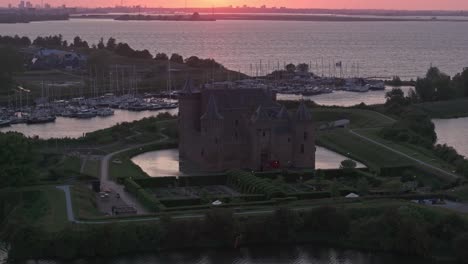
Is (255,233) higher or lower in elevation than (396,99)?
lower

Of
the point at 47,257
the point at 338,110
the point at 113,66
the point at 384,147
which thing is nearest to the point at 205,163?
the point at 384,147

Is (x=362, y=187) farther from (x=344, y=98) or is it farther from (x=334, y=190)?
(x=344, y=98)

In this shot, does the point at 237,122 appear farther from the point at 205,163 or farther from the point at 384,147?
the point at 384,147

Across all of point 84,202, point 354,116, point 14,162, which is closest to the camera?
point 84,202

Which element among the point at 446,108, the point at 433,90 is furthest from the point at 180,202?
the point at 433,90

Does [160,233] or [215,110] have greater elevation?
A: [215,110]

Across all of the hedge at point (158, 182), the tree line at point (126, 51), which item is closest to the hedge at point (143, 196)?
the hedge at point (158, 182)

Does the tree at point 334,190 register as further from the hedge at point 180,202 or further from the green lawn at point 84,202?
the green lawn at point 84,202
